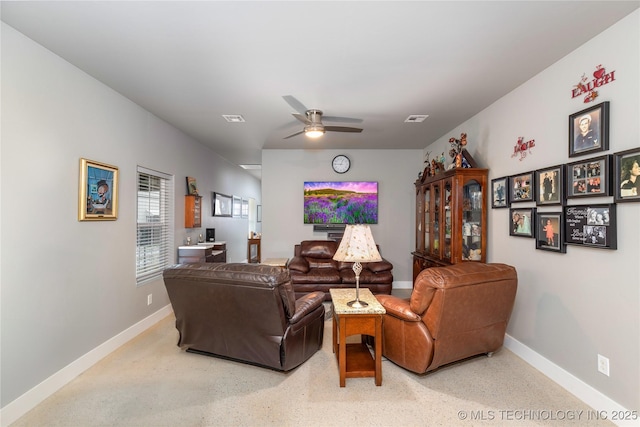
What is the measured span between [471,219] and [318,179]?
2.93 meters

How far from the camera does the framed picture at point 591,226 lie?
195 centimetres

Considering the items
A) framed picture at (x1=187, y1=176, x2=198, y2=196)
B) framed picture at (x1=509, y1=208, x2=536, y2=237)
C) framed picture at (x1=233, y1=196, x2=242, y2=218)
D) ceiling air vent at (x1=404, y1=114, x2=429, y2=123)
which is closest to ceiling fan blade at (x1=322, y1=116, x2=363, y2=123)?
ceiling air vent at (x1=404, y1=114, x2=429, y2=123)

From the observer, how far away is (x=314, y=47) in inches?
87.7

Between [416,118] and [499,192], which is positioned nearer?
[499,192]

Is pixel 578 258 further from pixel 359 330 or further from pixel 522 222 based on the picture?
pixel 359 330

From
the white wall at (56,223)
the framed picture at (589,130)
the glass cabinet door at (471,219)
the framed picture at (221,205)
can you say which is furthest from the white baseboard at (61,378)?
the framed picture at (589,130)

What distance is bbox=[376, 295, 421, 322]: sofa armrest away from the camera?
236cm

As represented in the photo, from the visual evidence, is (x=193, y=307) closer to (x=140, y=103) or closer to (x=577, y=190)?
(x=140, y=103)

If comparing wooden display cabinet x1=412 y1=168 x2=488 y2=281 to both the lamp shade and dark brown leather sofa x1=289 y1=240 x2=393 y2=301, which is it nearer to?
dark brown leather sofa x1=289 y1=240 x2=393 y2=301

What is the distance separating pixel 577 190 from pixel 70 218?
165 inches

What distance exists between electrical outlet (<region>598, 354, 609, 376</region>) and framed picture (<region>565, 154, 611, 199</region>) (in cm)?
117

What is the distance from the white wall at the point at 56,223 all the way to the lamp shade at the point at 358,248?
2306 mm

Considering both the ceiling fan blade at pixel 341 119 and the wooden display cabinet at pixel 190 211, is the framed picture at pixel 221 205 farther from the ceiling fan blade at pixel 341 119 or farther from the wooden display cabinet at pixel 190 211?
the ceiling fan blade at pixel 341 119

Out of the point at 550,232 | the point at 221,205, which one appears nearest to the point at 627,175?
the point at 550,232
